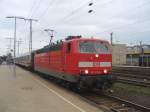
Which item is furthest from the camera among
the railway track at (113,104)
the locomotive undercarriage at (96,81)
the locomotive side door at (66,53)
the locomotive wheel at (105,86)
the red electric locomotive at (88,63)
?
the locomotive side door at (66,53)

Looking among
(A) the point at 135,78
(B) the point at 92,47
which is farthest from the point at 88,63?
(A) the point at 135,78

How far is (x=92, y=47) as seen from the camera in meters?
16.9

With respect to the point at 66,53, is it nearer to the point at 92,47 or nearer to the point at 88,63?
the point at 92,47

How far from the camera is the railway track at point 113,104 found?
12141 mm

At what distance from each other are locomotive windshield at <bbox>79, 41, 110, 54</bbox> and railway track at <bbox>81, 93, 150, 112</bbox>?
Result: 2327 millimetres

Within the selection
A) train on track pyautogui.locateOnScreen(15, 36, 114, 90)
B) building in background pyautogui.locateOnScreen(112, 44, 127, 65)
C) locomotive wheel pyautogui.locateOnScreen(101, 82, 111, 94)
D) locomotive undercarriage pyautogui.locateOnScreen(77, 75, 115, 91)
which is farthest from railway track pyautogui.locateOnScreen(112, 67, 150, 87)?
building in background pyautogui.locateOnScreen(112, 44, 127, 65)

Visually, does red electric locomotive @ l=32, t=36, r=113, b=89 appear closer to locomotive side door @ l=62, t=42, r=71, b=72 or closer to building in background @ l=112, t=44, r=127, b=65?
locomotive side door @ l=62, t=42, r=71, b=72

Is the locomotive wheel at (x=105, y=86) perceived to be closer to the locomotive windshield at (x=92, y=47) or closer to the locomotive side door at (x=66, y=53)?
the locomotive windshield at (x=92, y=47)

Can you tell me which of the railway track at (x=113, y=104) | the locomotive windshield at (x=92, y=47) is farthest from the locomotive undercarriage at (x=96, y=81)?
the locomotive windshield at (x=92, y=47)

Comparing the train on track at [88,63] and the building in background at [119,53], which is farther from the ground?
the building in background at [119,53]

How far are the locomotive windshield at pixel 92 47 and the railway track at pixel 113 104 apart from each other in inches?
91.6

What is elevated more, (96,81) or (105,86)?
(96,81)

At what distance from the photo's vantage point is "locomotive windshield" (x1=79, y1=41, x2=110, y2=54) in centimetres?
1673

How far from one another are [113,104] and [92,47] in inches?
161
